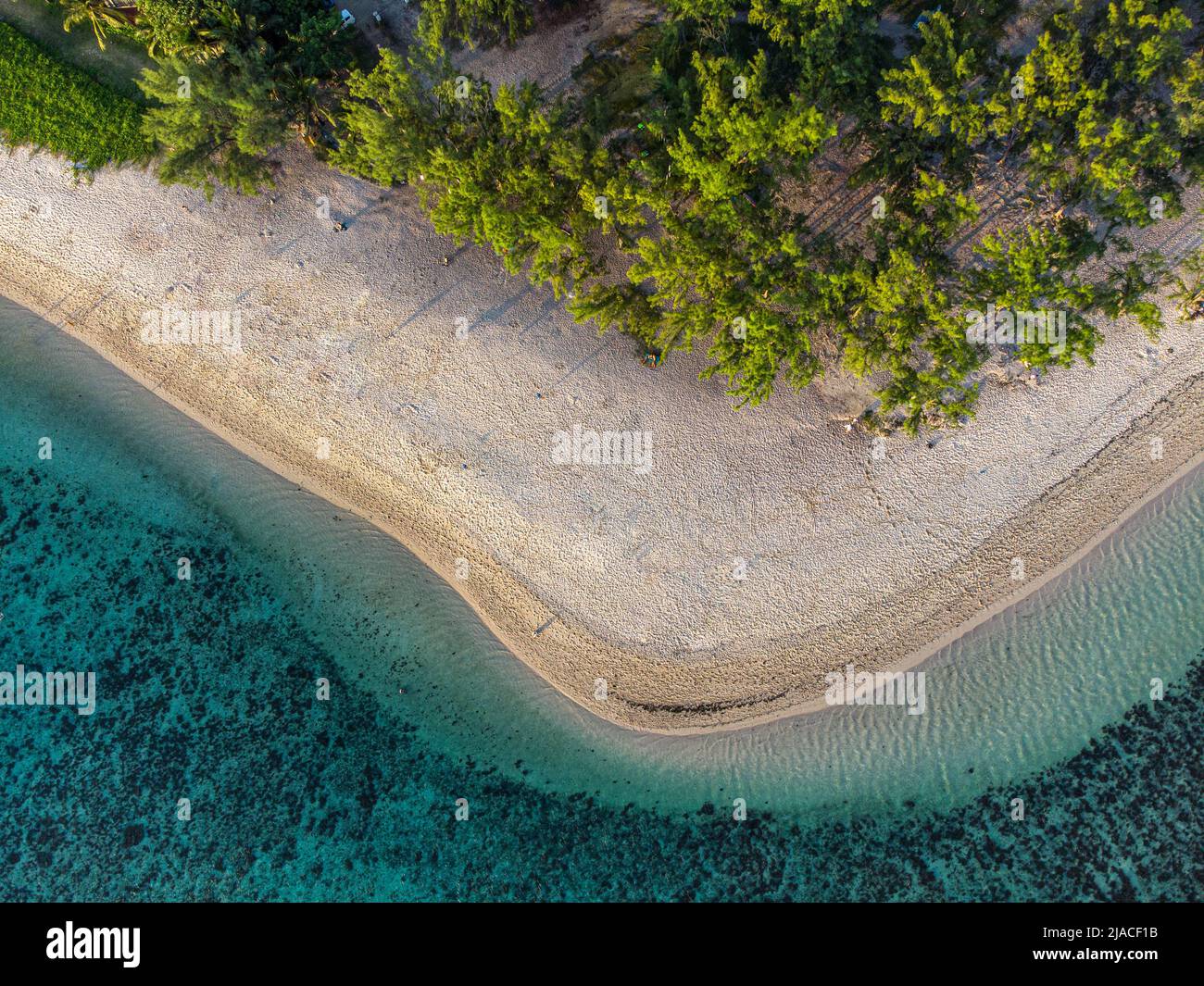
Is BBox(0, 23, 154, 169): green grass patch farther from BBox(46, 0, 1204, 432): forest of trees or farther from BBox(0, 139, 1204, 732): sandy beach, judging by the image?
BBox(46, 0, 1204, 432): forest of trees

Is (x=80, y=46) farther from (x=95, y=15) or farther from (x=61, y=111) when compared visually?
(x=61, y=111)

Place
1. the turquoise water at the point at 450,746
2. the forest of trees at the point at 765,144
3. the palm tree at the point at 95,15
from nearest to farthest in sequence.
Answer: the forest of trees at the point at 765,144, the palm tree at the point at 95,15, the turquoise water at the point at 450,746

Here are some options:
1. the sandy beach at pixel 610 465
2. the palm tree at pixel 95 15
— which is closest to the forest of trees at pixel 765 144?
the palm tree at pixel 95 15

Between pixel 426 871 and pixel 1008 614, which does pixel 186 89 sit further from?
pixel 1008 614

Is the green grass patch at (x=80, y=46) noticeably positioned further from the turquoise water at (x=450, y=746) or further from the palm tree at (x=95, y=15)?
the turquoise water at (x=450, y=746)

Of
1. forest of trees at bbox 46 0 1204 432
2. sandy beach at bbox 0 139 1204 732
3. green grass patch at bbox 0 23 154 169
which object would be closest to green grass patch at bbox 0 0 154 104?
green grass patch at bbox 0 23 154 169
